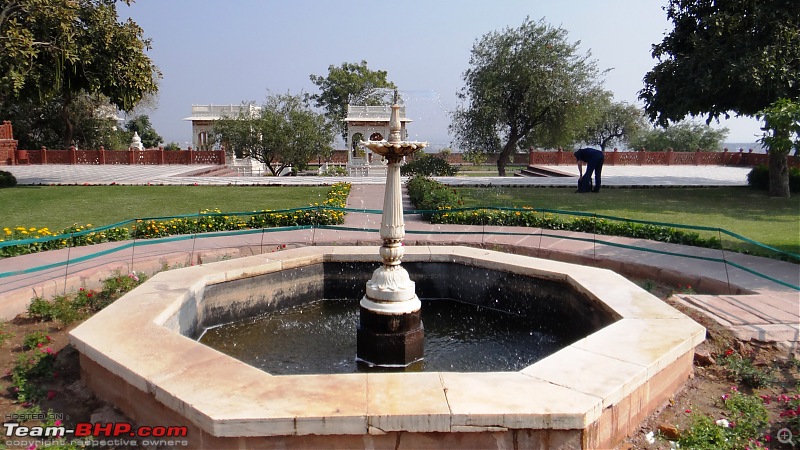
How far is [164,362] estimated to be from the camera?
12.6 feet

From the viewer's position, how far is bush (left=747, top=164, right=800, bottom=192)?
1936 cm

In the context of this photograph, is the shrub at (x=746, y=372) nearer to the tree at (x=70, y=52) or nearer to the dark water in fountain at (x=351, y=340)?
the dark water in fountain at (x=351, y=340)

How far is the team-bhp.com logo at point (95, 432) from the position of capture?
3.55 metres

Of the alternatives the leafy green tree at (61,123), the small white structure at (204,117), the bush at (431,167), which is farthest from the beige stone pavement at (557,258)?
the small white structure at (204,117)

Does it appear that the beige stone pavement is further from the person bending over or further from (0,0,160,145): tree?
(0,0,160,145): tree

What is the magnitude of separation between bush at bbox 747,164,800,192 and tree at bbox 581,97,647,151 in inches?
1305

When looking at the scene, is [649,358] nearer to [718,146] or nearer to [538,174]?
[538,174]

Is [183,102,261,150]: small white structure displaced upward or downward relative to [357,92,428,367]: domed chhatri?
upward

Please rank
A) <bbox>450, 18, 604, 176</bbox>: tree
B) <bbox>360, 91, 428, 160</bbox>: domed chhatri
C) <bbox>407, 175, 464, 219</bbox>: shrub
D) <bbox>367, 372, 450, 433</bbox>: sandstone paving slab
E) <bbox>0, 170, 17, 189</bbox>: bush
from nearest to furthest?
<bbox>367, 372, 450, 433</bbox>: sandstone paving slab, <bbox>360, 91, 428, 160</bbox>: domed chhatri, <bbox>407, 175, 464, 219</bbox>: shrub, <bbox>0, 170, 17, 189</bbox>: bush, <bbox>450, 18, 604, 176</bbox>: tree

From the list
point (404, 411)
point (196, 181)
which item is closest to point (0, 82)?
point (196, 181)

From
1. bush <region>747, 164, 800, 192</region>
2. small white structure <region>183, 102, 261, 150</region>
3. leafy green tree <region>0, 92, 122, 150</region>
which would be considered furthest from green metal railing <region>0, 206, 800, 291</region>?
small white structure <region>183, 102, 261, 150</region>

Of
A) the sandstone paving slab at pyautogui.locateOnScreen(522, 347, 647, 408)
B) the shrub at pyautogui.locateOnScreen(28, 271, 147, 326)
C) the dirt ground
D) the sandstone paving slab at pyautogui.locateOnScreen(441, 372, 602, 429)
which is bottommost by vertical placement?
the dirt ground

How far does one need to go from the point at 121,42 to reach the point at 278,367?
16507 millimetres

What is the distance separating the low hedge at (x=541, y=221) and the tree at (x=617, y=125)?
44.3 metres
